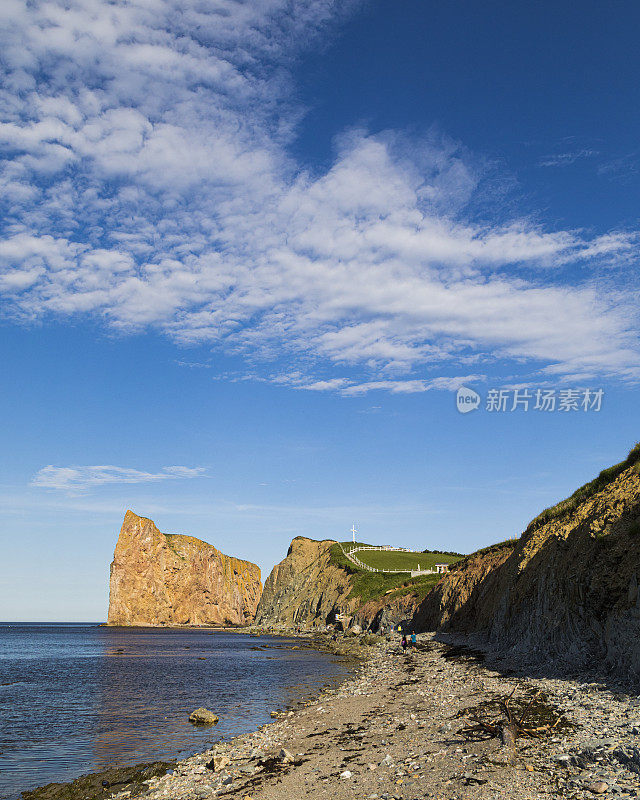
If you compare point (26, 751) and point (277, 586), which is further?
point (277, 586)

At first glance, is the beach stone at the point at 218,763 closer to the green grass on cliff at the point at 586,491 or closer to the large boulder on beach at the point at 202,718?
the large boulder on beach at the point at 202,718

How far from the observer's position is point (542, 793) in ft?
38.0

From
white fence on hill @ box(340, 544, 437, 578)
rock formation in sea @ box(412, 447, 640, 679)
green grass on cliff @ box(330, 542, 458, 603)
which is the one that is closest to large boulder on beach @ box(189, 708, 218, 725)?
rock formation in sea @ box(412, 447, 640, 679)

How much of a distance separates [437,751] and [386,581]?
11334 centimetres

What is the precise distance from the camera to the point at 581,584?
87.7 ft

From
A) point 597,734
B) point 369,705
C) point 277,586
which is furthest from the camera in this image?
point 277,586

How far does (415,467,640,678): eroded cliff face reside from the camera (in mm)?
21734

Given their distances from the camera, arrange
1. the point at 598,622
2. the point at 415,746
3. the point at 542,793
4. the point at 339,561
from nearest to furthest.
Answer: the point at 542,793 → the point at 415,746 → the point at 598,622 → the point at 339,561

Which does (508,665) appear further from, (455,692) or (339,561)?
(339,561)

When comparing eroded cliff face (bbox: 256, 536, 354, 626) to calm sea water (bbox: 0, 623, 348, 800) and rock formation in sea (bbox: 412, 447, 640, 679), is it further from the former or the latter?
rock formation in sea (bbox: 412, 447, 640, 679)

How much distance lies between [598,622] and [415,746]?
12.2 m

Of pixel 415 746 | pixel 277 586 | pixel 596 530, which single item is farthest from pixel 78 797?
pixel 277 586

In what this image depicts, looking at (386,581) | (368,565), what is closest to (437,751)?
(386,581)

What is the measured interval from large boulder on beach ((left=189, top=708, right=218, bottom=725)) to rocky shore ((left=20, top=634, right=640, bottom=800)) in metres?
3.86
